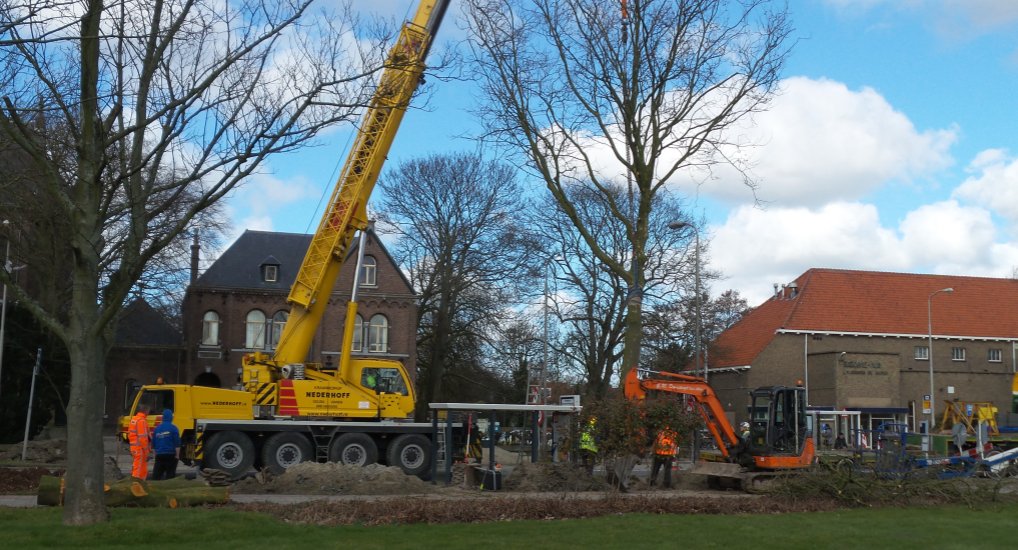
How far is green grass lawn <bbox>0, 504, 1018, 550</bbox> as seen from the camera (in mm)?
11953

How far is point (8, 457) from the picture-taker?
1169 inches

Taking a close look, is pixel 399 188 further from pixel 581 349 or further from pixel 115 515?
pixel 115 515

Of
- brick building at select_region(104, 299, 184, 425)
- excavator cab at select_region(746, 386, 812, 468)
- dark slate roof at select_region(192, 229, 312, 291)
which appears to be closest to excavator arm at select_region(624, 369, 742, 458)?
excavator cab at select_region(746, 386, 812, 468)

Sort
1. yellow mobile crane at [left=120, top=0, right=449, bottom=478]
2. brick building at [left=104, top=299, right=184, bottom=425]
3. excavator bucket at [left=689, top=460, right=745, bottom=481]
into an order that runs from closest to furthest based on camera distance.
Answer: excavator bucket at [left=689, top=460, right=745, bottom=481]
yellow mobile crane at [left=120, top=0, right=449, bottom=478]
brick building at [left=104, top=299, right=184, bottom=425]

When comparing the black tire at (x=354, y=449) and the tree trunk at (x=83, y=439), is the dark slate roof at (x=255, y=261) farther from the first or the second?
the tree trunk at (x=83, y=439)

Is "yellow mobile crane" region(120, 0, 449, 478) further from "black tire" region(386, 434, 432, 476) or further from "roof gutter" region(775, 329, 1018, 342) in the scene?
"roof gutter" region(775, 329, 1018, 342)

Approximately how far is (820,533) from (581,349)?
3505cm

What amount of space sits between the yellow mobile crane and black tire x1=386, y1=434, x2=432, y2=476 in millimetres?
25

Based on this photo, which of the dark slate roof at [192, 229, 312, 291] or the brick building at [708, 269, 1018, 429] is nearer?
the dark slate roof at [192, 229, 312, 291]

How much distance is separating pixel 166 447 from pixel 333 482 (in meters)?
3.85

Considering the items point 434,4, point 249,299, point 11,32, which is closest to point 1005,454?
point 434,4

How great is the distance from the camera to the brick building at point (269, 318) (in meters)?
49.2

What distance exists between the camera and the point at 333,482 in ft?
68.0

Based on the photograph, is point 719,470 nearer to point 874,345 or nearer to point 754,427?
point 754,427
